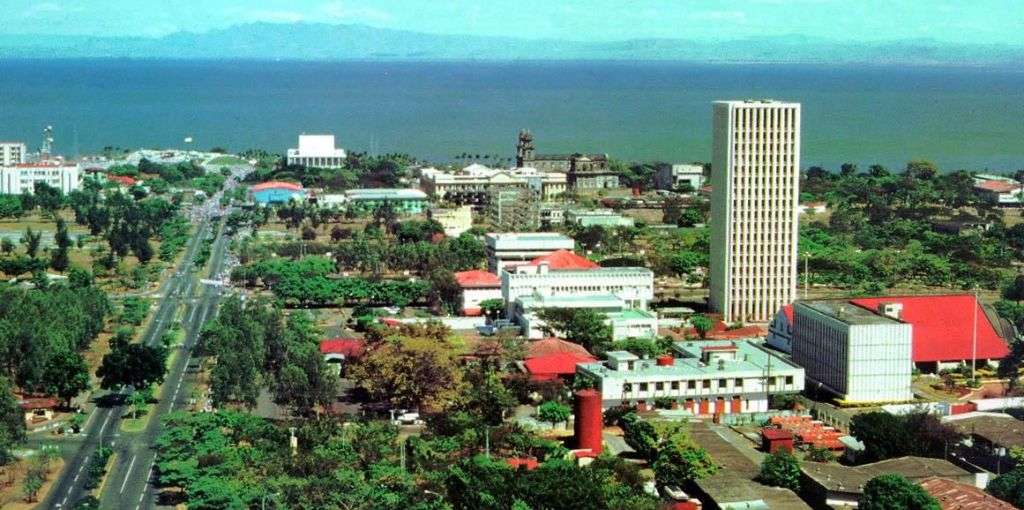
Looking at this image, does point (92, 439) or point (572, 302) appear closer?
point (92, 439)

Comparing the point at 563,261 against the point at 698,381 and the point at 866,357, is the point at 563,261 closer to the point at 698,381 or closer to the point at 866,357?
the point at 698,381

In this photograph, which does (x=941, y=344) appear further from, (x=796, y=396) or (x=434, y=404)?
(x=434, y=404)

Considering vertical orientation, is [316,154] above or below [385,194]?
above

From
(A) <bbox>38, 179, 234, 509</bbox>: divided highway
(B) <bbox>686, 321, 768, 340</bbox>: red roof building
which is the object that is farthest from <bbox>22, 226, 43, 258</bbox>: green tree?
(B) <bbox>686, 321, 768, 340</bbox>: red roof building

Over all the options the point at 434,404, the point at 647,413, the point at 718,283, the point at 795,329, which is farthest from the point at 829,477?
the point at 718,283

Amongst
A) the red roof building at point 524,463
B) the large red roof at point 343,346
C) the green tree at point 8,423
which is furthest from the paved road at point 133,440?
the red roof building at point 524,463

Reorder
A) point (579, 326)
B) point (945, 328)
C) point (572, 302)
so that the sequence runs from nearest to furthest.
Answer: point (945, 328), point (579, 326), point (572, 302)

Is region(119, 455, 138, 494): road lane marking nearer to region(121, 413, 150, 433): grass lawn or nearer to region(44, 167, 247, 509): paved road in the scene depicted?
region(44, 167, 247, 509): paved road

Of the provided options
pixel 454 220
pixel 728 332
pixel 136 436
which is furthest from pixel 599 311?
pixel 454 220
